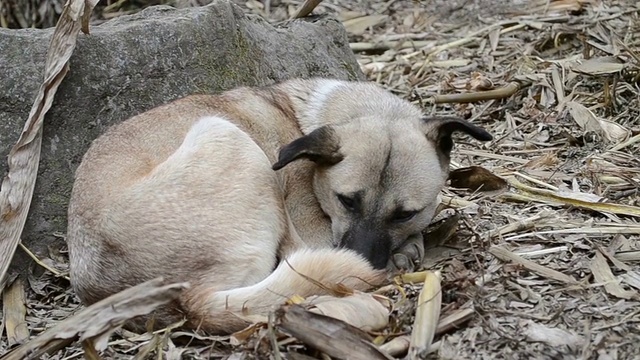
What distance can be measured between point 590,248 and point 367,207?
1249mm

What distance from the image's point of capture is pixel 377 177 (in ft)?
16.9

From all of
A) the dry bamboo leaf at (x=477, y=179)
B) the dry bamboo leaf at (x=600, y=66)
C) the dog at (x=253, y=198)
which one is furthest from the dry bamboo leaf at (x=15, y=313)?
the dry bamboo leaf at (x=600, y=66)

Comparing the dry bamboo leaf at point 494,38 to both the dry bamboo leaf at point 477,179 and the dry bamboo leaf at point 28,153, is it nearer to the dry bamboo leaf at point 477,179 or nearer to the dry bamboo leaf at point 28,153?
the dry bamboo leaf at point 477,179

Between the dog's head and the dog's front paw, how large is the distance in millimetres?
47

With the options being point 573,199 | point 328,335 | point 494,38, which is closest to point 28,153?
point 328,335

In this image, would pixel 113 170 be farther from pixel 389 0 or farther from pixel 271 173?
pixel 389 0

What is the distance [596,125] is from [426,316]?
11.6 feet

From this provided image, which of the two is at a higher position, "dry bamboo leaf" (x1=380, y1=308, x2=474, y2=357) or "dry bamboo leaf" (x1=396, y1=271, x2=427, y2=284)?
"dry bamboo leaf" (x1=380, y1=308, x2=474, y2=357)

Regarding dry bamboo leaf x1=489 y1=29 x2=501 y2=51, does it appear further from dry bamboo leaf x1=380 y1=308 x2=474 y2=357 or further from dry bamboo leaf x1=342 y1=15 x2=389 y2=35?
dry bamboo leaf x1=380 y1=308 x2=474 y2=357

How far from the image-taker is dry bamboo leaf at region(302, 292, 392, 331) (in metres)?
4.09

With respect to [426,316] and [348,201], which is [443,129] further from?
[426,316]

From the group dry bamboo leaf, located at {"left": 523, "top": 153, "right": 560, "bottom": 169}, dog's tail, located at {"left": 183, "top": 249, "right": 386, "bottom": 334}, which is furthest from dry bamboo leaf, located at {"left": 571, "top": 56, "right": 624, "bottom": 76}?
dog's tail, located at {"left": 183, "top": 249, "right": 386, "bottom": 334}

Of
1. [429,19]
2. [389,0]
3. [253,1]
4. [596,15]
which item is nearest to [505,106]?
[596,15]

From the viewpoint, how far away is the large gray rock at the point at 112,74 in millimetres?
5938
